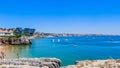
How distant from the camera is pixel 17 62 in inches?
1353

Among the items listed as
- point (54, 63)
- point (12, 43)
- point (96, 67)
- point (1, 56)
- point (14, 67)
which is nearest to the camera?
point (14, 67)

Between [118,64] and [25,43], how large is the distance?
125385 millimetres

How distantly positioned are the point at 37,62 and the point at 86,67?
5.83 metres

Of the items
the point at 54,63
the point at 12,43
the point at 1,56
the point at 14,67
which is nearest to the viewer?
the point at 14,67

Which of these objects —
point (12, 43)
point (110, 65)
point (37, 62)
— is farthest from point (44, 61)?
point (12, 43)

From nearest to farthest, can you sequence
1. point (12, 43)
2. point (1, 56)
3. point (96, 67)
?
1. point (96, 67)
2. point (1, 56)
3. point (12, 43)

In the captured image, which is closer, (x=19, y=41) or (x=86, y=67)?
(x=86, y=67)

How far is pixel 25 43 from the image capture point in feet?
501

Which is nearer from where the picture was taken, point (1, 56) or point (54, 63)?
point (54, 63)

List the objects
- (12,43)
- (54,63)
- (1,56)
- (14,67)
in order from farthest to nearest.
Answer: (12,43) < (1,56) < (54,63) < (14,67)

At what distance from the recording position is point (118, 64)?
29.3m

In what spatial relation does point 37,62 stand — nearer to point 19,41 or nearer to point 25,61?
point 25,61

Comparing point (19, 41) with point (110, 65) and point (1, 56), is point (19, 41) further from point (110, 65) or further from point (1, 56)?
point (110, 65)

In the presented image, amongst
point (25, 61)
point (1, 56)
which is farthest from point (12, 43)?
point (25, 61)
